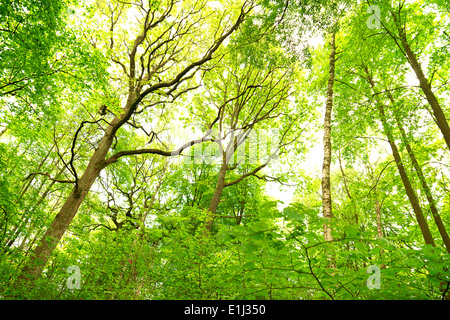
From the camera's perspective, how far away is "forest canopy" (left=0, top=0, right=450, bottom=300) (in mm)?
2473

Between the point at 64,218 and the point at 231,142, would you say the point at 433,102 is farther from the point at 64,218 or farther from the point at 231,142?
the point at 64,218

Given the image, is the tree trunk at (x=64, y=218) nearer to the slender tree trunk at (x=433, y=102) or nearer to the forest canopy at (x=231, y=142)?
the forest canopy at (x=231, y=142)

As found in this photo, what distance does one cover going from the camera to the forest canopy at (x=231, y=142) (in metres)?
2.47

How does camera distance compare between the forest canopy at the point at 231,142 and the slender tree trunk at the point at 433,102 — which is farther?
the slender tree trunk at the point at 433,102

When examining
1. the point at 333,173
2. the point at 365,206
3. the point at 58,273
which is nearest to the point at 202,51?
the point at 58,273

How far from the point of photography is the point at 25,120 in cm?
745

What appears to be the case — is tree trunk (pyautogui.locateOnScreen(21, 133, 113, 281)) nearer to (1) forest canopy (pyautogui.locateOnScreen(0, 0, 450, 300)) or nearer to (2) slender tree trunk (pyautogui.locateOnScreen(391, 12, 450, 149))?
(1) forest canopy (pyautogui.locateOnScreen(0, 0, 450, 300))

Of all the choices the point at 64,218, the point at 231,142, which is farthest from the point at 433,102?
the point at 64,218

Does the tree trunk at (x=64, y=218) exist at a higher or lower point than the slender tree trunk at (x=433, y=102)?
lower

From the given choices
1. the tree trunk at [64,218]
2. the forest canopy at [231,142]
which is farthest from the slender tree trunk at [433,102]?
the tree trunk at [64,218]
